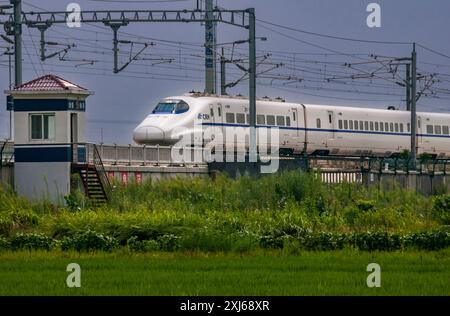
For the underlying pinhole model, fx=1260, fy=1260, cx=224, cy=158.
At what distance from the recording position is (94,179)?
4272 centimetres

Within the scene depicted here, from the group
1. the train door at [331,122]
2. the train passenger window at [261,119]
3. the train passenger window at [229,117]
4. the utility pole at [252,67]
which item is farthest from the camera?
the train door at [331,122]

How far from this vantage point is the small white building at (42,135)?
4147 centimetres

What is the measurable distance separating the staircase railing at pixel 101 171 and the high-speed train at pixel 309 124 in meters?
14.7

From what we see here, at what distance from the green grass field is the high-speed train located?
3281 centimetres

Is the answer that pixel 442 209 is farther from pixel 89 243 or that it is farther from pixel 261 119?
pixel 261 119

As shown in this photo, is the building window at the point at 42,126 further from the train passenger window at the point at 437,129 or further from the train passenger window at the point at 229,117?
the train passenger window at the point at 437,129

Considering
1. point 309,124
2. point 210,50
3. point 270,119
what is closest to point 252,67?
point 210,50

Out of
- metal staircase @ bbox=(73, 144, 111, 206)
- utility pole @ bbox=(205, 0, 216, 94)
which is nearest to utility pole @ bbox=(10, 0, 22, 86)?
metal staircase @ bbox=(73, 144, 111, 206)

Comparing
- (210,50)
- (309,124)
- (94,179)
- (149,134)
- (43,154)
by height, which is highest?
(210,50)

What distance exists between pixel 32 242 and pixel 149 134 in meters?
31.9

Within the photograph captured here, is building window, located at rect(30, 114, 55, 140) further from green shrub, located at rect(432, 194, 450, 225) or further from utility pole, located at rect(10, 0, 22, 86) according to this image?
green shrub, located at rect(432, 194, 450, 225)

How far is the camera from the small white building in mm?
41469

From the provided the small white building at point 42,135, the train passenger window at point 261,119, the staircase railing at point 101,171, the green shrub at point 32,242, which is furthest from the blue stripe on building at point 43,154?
the train passenger window at point 261,119

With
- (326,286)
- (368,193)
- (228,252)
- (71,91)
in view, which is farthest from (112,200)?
(326,286)
